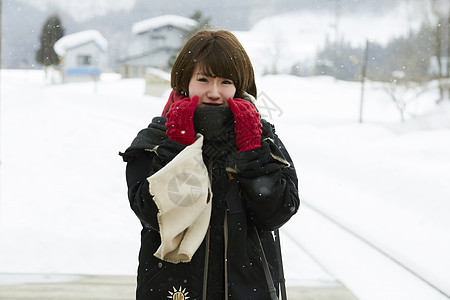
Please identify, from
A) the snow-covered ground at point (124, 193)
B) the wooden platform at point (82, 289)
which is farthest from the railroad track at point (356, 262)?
the wooden platform at point (82, 289)

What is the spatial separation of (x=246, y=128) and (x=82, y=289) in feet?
6.30

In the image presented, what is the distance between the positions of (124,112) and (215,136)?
13.7 m

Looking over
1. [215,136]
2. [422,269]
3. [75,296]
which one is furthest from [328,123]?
[215,136]

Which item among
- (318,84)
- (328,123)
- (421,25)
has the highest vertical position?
(421,25)

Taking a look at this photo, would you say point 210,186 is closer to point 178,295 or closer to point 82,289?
point 178,295

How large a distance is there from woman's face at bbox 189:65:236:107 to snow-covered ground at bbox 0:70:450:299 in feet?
1.19

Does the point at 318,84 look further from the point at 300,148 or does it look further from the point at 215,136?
the point at 215,136

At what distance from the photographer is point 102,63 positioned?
961 inches

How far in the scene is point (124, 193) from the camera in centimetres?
515

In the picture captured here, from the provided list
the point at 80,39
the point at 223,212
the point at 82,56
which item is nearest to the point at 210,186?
the point at 223,212

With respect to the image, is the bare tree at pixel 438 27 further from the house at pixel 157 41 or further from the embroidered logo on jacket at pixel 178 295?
the embroidered logo on jacket at pixel 178 295

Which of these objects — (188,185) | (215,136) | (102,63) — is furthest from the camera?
(102,63)

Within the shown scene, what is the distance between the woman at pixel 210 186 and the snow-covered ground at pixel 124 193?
0.41m

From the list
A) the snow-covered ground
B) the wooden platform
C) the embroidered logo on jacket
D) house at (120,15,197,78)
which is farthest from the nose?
house at (120,15,197,78)
